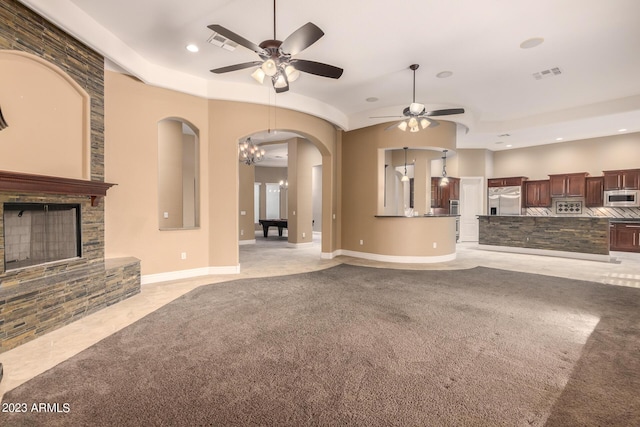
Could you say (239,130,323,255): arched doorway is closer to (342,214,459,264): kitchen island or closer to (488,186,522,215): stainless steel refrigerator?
(342,214,459,264): kitchen island

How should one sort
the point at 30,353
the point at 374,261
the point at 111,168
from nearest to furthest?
the point at 30,353 → the point at 111,168 → the point at 374,261

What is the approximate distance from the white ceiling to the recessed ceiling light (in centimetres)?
9

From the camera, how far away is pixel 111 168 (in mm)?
4418

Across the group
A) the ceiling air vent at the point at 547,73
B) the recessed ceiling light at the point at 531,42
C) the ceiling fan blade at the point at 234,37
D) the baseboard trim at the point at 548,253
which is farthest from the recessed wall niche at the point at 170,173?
the baseboard trim at the point at 548,253

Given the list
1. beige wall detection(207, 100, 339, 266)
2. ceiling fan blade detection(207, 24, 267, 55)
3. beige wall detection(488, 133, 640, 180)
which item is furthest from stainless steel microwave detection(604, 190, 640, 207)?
ceiling fan blade detection(207, 24, 267, 55)

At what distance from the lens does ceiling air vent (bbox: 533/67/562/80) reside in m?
4.97

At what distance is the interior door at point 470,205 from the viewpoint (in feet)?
35.0

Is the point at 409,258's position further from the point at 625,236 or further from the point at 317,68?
the point at 625,236

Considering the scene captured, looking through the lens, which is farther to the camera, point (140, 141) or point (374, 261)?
point (374, 261)

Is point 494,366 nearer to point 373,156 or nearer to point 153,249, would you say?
point 153,249

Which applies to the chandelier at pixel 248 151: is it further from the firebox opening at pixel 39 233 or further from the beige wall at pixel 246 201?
the firebox opening at pixel 39 233

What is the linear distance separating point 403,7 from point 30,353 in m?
5.03

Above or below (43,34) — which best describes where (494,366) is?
below

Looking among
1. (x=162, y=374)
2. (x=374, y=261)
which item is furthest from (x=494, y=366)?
(x=374, y=261)
